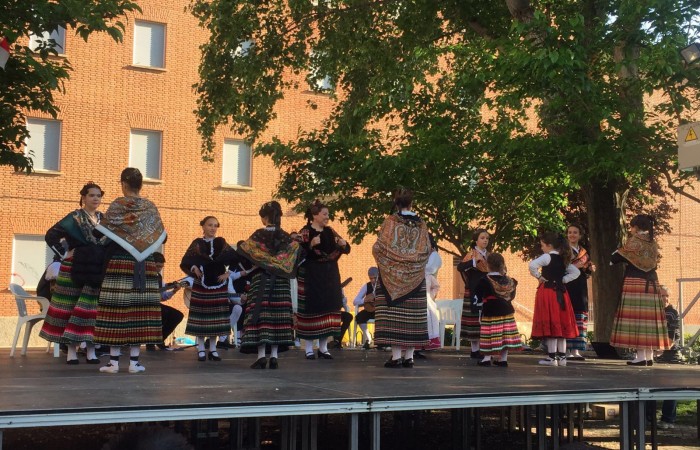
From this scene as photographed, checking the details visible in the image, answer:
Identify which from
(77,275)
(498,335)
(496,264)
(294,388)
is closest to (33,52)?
(77,275)

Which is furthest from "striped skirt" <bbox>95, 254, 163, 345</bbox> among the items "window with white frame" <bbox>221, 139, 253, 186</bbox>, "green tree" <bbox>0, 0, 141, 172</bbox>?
"window with white frame" <bbox>221, 139, 253, 186</bbox>

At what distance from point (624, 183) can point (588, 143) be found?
4.55 m


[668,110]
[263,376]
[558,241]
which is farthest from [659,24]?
[263,376]

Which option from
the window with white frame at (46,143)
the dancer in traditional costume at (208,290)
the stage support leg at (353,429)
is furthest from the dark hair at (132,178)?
the window with white frame at (46,143)

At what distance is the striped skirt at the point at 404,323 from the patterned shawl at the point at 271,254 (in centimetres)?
114

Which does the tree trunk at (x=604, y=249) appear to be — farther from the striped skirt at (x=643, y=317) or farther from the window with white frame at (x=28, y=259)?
the window with white frame at (x=28, y=259)

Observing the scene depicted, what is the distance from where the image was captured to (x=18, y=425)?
5234 millimetres

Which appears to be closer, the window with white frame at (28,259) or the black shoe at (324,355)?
the black shoe at (324,355)

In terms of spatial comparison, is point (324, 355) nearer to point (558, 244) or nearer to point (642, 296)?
point (558, 244)

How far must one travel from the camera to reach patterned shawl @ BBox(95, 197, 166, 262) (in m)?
8.81

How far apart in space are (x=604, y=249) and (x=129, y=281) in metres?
8.93

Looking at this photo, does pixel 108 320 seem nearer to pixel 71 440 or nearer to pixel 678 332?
pixel 71 440

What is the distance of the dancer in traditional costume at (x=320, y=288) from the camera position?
11.5 metres

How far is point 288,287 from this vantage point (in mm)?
10141
